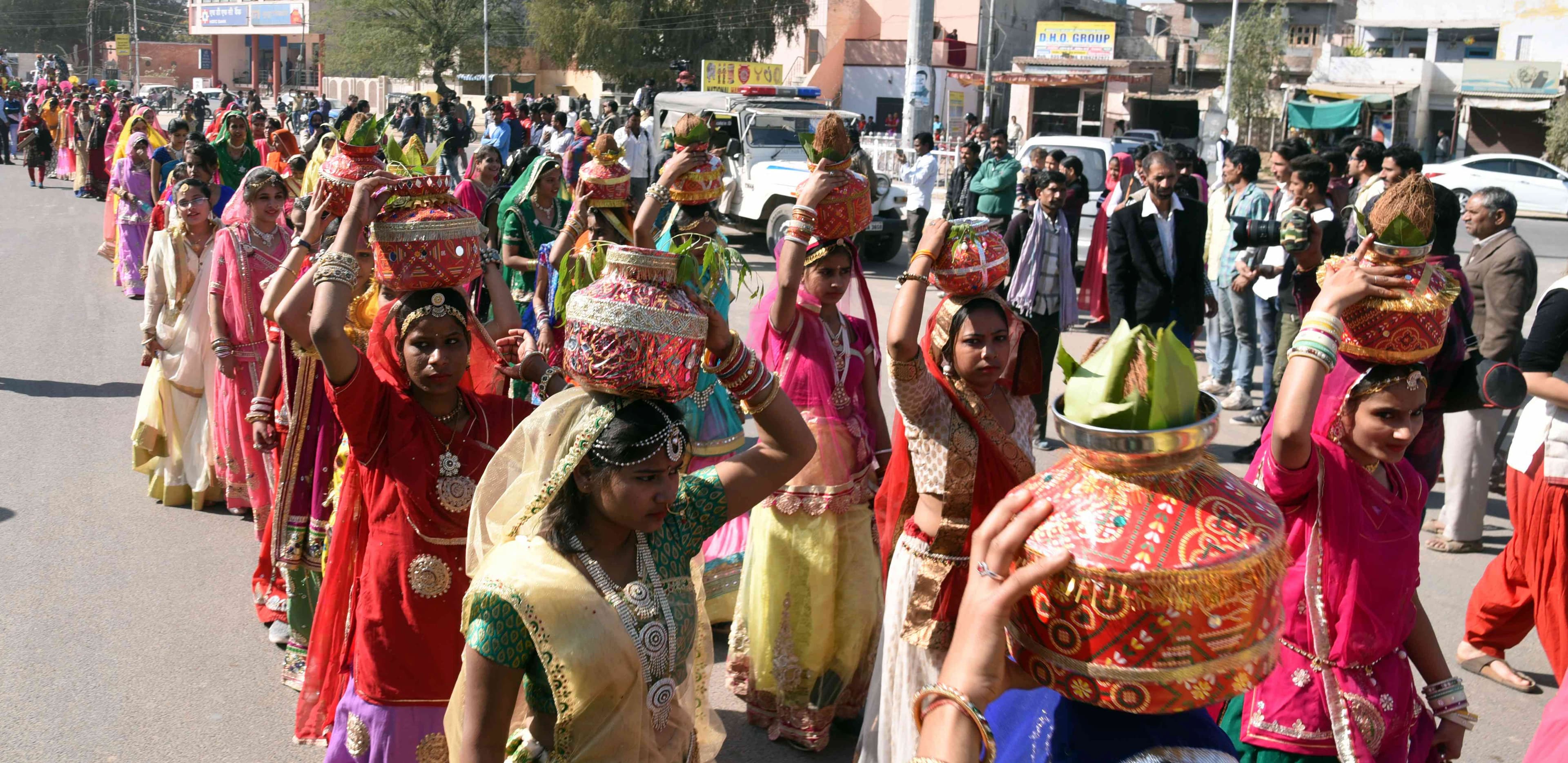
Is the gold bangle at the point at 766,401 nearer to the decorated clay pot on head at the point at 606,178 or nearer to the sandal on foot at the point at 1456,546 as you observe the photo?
the decorated clay pot on head at the point at 606,178

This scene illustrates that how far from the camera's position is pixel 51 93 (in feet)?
107

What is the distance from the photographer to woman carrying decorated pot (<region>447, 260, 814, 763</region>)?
2242 mm

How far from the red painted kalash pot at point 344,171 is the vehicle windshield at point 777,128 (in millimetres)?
13894

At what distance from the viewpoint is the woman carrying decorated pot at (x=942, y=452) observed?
11.4ft

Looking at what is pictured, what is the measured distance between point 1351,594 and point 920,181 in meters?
14.3

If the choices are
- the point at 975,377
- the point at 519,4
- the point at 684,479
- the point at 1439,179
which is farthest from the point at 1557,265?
the point at 519,4

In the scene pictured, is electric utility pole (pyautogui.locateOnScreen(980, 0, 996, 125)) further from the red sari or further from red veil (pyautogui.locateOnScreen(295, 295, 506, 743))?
the red sari

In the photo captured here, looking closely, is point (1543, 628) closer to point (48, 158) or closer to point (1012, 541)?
point (1012, 541)

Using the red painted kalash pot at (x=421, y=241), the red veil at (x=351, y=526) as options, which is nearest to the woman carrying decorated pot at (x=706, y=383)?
the red veil at (x=351, y=526)

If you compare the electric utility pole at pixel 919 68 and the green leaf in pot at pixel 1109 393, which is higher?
the electric utility pole at pixel 919 68

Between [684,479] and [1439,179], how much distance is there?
24960 mm

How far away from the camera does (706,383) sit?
514 centimetres

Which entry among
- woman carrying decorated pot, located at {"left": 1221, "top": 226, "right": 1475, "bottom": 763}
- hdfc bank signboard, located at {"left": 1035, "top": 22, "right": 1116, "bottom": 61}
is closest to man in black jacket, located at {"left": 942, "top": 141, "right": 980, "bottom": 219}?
woman carrying decorated pot, located at {"left": 1221, "top": 226, "right": 1475, "bottom": 763}

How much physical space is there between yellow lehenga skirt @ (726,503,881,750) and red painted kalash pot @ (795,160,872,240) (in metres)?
0.98
